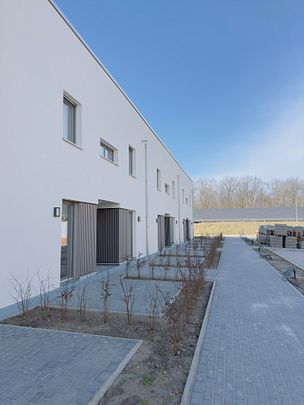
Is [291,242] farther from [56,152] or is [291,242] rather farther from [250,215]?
[250,215]

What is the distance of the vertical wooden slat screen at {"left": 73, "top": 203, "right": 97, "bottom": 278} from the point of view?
7.80 meters

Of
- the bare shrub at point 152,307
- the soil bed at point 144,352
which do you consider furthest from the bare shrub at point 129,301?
the bare shrub at point 152,307

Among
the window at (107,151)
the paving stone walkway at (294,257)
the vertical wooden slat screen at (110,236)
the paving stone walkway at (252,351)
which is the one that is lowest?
the paving stone walkway at (294,257)

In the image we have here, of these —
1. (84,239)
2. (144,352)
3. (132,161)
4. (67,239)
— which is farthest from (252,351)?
(132,161)

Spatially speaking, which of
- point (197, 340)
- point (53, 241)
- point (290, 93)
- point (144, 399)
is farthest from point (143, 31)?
point (144, 399)

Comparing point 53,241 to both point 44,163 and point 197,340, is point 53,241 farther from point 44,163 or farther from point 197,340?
point 197,340

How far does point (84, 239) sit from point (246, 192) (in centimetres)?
5881

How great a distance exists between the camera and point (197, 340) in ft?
12.9

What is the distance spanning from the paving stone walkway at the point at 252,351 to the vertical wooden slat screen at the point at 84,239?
3.79m

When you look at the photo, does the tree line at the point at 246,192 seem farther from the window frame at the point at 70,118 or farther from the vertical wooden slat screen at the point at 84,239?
the window frame at the point at 70,118

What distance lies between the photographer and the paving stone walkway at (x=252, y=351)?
2.64 meters

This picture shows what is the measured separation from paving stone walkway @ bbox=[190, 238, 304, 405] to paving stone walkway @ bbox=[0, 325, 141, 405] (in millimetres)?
970

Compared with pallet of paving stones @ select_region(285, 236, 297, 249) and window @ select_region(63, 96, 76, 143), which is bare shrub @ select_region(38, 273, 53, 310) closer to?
window @ select_region(63, 96, 76, 143)

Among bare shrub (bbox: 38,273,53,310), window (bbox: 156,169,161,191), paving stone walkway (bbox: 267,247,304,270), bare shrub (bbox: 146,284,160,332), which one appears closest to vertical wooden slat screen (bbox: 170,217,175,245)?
window (bbox: 156,169,161,191)
